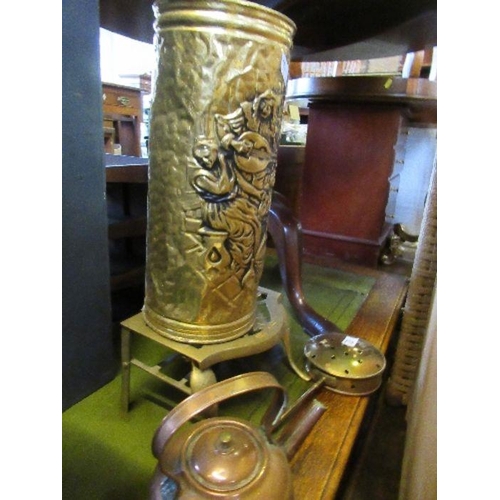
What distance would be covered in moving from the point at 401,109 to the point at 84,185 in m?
1.26

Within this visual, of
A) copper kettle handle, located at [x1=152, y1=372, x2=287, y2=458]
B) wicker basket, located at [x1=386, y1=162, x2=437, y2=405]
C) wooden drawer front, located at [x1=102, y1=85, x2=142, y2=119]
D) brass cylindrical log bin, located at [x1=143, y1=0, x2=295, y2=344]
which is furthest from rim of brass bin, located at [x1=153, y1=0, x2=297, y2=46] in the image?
wooden drawer front, located at [x1=102, y1=85, x2=142, y2=119]

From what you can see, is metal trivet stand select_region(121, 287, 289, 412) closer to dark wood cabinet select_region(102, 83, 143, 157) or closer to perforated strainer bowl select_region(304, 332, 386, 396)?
perforated strainer bowl select_region(304, 332, 386, 396)

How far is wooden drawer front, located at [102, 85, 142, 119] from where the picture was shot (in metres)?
2.60

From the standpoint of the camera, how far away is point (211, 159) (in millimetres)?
617

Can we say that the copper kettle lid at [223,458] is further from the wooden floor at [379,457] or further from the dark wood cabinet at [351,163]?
the dark wood cabinet at [351,163]

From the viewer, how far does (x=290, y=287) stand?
1195mm

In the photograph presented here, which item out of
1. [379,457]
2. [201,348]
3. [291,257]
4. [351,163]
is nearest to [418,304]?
[291,257]

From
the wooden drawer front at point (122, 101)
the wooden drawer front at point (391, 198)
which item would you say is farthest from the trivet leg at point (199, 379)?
the wooden drawer front at point (122, 101)

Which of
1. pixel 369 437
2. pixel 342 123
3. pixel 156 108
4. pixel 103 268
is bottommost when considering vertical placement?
pixel 369 437

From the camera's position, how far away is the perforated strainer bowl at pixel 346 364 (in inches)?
33.5

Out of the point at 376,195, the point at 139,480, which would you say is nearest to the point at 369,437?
the point at 139,480

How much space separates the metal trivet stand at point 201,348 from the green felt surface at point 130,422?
0.16ft
